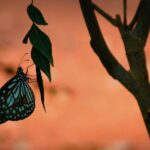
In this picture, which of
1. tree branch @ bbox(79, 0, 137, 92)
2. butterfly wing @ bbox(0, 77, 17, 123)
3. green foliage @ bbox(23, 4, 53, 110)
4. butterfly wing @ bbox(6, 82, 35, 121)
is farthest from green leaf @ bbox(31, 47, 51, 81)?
butterfly wing @ bbox(0, 77, 17, 123)

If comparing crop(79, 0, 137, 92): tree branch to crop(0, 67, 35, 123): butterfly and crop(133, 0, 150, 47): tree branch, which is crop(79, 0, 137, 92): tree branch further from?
crop(0, 67, 35, 123): butterfly

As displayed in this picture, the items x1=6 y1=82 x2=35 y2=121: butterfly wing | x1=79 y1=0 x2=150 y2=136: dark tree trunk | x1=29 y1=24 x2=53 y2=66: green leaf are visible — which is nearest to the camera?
x1=29 y1=24 x2=53 y2=66: green leaf

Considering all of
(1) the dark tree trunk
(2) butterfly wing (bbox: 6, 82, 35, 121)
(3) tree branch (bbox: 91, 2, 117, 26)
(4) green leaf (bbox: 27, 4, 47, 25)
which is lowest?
(2) butterfly wing (bbox: 6, 82, 35, 121)

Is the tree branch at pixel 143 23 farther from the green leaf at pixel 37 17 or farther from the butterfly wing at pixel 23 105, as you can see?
the butterfly wing at pixel 23 105

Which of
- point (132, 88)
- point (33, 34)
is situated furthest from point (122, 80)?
point (33, 34)

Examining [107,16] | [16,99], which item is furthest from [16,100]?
[107,16]

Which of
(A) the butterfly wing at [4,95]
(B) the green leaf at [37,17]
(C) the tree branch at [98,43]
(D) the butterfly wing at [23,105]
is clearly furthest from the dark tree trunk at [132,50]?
(A) the butterfly wing at [4,95]

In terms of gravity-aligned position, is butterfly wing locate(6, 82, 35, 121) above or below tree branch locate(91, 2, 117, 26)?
below

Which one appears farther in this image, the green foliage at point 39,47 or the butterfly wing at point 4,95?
the butterfly wing at point 4,95
